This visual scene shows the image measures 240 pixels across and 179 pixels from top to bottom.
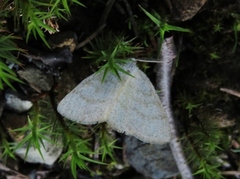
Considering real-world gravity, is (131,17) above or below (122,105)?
above

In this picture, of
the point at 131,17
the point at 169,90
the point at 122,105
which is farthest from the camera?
the point at 169,90

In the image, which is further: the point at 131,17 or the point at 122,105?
the point at 131,17

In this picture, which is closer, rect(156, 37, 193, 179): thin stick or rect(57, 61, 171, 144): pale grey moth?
rect(57, 61, 171, 144): pale grey moth

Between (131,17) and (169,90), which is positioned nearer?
(131,17)

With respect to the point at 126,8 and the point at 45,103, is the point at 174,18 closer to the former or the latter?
the point at 126,8

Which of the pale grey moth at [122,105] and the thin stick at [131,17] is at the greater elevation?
the thin stick at [131,17]

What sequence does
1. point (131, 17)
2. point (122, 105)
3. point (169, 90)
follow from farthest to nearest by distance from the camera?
point (169, 90)
point (131, 17)
point (122, 105)

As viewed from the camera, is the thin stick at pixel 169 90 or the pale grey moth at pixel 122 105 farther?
the thin stick at pixel 169 90

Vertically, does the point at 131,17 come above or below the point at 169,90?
above
